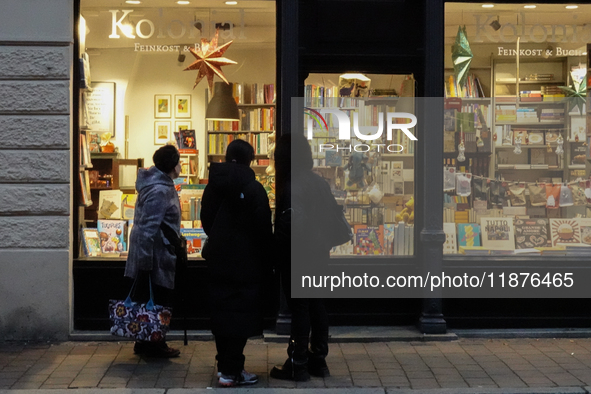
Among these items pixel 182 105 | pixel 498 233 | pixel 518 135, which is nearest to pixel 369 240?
pixel 498 233

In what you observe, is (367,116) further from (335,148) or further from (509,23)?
(509,23)

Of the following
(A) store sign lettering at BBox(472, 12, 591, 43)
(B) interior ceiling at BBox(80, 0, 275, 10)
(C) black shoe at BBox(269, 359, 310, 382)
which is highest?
(B) interior ceiling at BBox(80, 0, 275, 10)

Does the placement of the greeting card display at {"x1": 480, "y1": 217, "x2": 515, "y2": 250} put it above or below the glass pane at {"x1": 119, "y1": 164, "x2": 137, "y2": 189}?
below

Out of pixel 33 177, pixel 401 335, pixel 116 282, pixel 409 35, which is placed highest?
pixel 409 35

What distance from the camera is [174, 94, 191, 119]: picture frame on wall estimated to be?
839 centimetres

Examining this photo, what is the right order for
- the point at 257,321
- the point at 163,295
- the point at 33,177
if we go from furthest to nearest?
the point at 33,177 → the point at 163,295 → the point at 257,321

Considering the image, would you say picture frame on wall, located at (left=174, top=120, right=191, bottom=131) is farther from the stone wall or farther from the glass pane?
the stone wall

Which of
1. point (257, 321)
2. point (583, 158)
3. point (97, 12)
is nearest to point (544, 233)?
point (583, 158)

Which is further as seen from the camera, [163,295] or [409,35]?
[409,35]

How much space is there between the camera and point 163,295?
274 inches

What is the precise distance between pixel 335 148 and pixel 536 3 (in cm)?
262

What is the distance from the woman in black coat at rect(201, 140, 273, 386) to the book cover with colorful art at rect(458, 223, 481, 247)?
119 inches

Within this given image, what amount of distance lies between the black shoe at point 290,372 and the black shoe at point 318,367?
0.10 m

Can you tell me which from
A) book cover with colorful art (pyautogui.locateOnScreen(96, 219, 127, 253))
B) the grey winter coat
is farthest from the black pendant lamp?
the grey winter coat
